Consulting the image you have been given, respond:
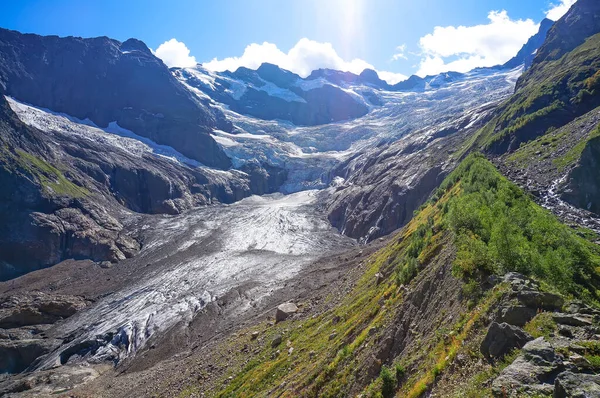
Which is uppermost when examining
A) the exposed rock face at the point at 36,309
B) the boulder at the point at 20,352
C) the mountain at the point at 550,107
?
the mountain at the point at 550,107

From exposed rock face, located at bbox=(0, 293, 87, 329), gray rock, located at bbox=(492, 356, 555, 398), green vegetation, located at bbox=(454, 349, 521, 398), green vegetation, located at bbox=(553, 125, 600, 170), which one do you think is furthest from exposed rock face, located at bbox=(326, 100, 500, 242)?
gray rock, located at bbox=(492, 356, 555, 398)

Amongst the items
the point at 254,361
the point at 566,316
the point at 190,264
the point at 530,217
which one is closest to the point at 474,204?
the point at 530,217

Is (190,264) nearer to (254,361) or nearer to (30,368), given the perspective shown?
(30,368)

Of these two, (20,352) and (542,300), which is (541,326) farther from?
(20,352)

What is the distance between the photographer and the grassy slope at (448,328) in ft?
46.6

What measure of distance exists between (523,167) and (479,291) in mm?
49126

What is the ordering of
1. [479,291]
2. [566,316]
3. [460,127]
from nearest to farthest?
[566,316], [479,291], [460,127]

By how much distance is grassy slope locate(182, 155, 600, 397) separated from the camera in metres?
14.2

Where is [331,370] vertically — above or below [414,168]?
below

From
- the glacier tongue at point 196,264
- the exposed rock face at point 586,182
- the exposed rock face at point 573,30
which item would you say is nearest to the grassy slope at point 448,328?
the exposed rock face at point 586,182

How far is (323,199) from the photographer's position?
6786 inches

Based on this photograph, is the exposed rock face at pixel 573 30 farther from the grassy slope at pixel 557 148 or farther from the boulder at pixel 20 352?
the boulder at pixel 20 352

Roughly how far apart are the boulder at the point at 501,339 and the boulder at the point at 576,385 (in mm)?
2173

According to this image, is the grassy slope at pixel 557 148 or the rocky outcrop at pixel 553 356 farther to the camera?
the grassy slope at pixel 557 148
